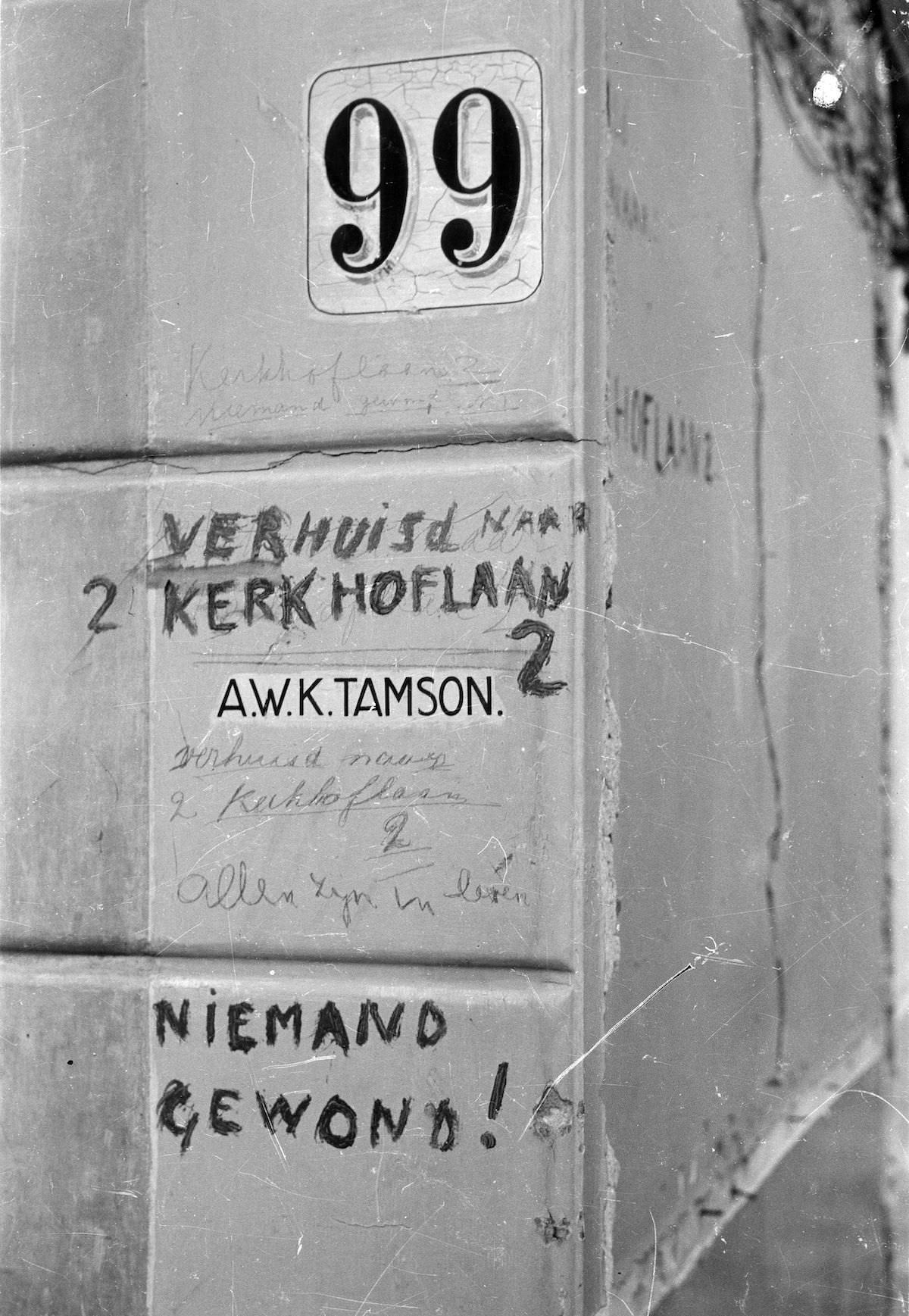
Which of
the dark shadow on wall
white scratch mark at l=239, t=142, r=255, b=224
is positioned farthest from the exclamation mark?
white scratch mark at l=239, t=142, r=255, b=224

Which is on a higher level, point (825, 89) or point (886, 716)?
point (825, 89)

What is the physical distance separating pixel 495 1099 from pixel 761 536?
1.06 metres

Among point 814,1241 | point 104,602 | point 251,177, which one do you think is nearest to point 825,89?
point 251,177

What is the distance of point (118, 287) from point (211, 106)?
0.34 m

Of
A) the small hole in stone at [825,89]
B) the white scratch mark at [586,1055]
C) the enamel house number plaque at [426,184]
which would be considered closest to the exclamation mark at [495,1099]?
the white scratch mark at [586,1055]

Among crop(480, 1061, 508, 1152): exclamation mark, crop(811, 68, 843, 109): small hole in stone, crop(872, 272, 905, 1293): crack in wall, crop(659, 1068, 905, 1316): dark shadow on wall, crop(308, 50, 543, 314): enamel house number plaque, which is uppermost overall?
crop(811, 68, 843, 109): small hole in stone

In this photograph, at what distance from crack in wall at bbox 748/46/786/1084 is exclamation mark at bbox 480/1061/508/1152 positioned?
0.56 meters

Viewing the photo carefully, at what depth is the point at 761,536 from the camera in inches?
96.6

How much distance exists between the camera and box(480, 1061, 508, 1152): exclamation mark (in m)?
2.13

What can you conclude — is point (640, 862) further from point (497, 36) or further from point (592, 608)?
point (497, 36)

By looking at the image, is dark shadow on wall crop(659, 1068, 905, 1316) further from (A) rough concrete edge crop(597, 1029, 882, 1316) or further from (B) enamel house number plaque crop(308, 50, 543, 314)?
(B) enamel house number plaque crop(308, 50, 543, 314)

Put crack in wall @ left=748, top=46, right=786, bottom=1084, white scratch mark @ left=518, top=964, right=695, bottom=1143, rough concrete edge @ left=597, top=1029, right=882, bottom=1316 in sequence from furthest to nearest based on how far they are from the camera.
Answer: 1. crack in wall @ left=748, top=46, right=786, bottom=1084
2. rough concrete edge @ left=597, top=1029, right=882, bottom=1316
3. white scratch mark @ left=518, top=964, right=695, bottom=1143

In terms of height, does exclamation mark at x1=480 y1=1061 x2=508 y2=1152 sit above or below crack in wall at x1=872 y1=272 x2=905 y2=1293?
below

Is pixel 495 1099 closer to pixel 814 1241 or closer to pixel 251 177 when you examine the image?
pixel 814 1241
